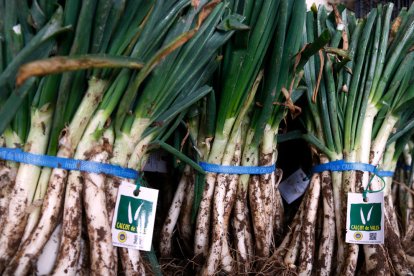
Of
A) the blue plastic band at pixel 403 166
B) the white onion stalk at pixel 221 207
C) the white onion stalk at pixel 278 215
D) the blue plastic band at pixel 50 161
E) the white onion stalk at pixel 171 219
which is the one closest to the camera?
the blue plastic band at pixel 50 161

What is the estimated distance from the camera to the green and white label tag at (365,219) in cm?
123

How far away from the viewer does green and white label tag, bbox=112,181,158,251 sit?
3.32 feet

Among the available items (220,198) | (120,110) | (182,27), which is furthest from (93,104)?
(220,198)

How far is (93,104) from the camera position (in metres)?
0.99

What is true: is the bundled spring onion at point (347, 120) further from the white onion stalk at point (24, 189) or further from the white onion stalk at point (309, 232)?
the white onion stalk at point (24, 189)

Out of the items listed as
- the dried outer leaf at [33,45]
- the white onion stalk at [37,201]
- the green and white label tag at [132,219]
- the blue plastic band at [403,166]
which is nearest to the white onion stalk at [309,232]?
the green and white label tag at [132,219]

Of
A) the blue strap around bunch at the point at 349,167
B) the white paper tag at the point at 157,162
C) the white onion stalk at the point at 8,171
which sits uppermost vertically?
the blue strap around bunch at the point at 349,167

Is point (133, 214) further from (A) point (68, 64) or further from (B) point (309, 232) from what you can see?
(B) point (309, 232)

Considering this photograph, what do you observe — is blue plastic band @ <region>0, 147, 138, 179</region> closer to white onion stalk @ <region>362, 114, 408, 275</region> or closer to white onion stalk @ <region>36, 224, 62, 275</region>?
white onion stalk @ <region>36, 224, 62, 275</region>

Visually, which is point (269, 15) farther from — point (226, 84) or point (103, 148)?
point (103, 148)

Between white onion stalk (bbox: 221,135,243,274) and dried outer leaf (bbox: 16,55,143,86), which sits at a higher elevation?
dried outer leaf (bbox: 16,55,143,86)

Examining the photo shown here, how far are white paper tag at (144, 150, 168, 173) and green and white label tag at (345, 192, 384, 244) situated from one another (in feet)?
2.04

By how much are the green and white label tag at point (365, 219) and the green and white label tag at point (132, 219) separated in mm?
614

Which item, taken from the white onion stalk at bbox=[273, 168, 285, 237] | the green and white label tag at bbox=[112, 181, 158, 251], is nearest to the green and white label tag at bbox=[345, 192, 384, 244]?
the white onion stalk at bbox=[273, 168, 285, 237]
